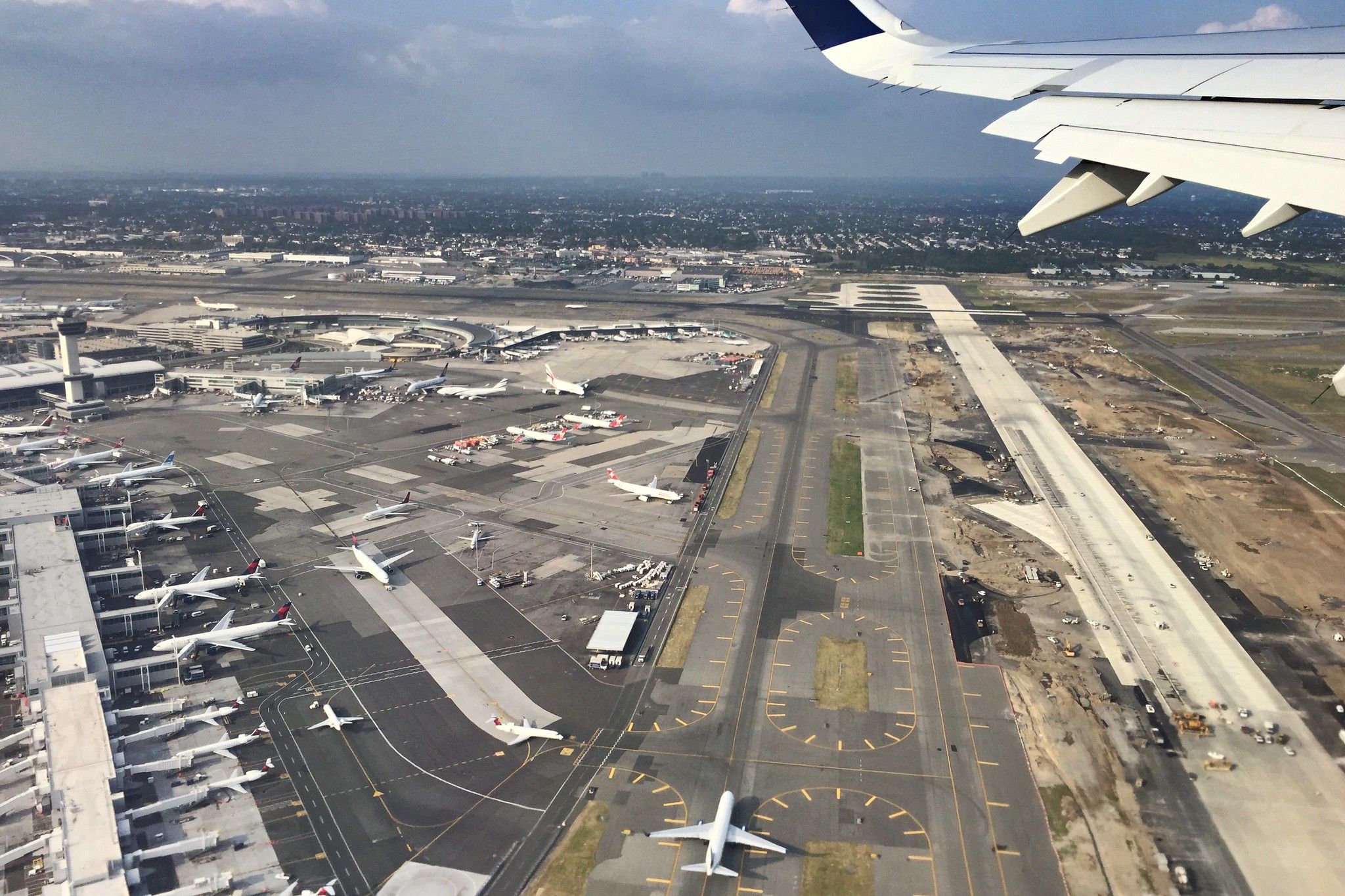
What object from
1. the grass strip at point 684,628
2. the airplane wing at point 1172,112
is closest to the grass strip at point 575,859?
the grass strip at point 684,628

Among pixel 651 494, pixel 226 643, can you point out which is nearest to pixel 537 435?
pixel 651 494

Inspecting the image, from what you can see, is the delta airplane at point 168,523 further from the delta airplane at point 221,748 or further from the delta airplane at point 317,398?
the delta airplane at point 317,398

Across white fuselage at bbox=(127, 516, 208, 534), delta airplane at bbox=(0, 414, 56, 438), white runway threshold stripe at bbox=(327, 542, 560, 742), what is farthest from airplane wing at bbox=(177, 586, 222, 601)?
delta airplane at bbox=(0, 414, 56, 438)

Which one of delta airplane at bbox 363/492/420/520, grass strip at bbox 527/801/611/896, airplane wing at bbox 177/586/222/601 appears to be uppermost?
delta airplane at bbox 363/492/420/520

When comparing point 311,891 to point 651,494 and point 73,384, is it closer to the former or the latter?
point 651,494

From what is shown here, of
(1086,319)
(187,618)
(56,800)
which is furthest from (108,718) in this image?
(1086,319)

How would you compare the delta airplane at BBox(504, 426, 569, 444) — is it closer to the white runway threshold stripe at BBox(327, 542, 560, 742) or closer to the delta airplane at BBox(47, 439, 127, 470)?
the white runway threshold stripe at BBox(327, 542, 560, 742)
